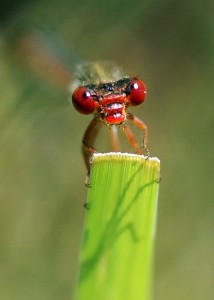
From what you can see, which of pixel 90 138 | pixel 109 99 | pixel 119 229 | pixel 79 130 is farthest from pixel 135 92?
pixel 79 130

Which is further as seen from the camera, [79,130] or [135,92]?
[79,130]

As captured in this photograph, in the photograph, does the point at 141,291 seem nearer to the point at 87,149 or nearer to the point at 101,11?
the point at 87,149

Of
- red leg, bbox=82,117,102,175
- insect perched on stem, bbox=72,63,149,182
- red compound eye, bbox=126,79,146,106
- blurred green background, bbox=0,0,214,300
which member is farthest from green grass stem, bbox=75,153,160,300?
blurred green background, bbox=0,0,214,300

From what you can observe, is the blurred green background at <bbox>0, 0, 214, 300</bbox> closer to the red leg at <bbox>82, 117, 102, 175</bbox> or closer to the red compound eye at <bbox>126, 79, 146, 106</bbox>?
the red leg at <bbox>82, 117, 102, 175</bbox>

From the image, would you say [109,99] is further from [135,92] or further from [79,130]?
[79,130]

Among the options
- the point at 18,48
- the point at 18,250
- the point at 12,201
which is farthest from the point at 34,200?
the point at 18,48

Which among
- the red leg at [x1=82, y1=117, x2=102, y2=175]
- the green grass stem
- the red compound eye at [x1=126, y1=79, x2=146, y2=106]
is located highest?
the red compound eye at [x1=126, y1=79, x2=146, y2=106]

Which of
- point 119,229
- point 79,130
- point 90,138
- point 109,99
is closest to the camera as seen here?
point 119,229

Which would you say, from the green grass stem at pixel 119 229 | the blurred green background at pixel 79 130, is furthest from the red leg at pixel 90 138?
the green grass stem at pixel 119 229

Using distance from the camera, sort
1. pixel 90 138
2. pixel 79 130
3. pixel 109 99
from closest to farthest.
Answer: pixel 109 99
pixel 90 138
pixel 79 130
